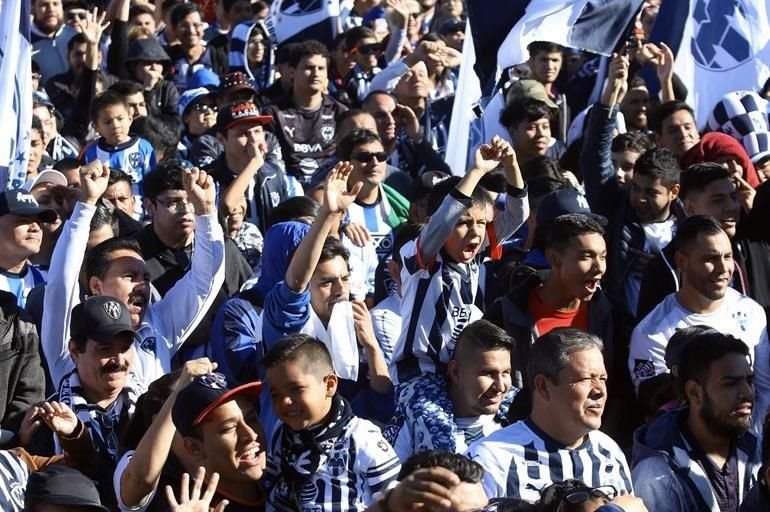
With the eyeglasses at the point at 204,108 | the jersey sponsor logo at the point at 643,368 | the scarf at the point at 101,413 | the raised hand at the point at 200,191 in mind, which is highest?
the raised hand at the point at 200,191

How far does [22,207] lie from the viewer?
7055mm

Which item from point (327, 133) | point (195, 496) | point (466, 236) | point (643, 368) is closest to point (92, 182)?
point (466, 236)

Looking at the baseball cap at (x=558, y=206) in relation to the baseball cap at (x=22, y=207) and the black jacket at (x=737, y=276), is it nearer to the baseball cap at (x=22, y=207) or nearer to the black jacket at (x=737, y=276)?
the black jacket at (x=737, y=276)

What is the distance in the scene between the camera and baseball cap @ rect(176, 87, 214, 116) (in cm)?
1094

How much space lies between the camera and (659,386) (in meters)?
6.79

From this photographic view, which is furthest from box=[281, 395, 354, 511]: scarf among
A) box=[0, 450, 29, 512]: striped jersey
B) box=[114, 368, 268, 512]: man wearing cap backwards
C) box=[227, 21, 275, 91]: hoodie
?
box=[227, 21, 275, 91]: hoodie

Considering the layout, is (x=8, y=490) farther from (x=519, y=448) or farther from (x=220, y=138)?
(x=220, y=138)

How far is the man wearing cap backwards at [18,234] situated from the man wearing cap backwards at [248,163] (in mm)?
1865

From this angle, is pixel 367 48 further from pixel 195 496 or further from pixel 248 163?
pixel 195 496

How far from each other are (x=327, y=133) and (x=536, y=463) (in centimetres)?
499

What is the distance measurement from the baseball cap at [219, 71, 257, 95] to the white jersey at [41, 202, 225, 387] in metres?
3.14

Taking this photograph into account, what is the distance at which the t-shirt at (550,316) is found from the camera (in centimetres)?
694

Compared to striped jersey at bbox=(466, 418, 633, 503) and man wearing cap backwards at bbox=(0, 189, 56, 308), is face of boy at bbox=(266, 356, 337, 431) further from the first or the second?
man wearing cap backwards at bbox=(0, 189, 56, 308)

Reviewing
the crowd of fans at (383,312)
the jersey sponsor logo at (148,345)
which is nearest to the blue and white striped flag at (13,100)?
the crowd of fans at (383,312)
